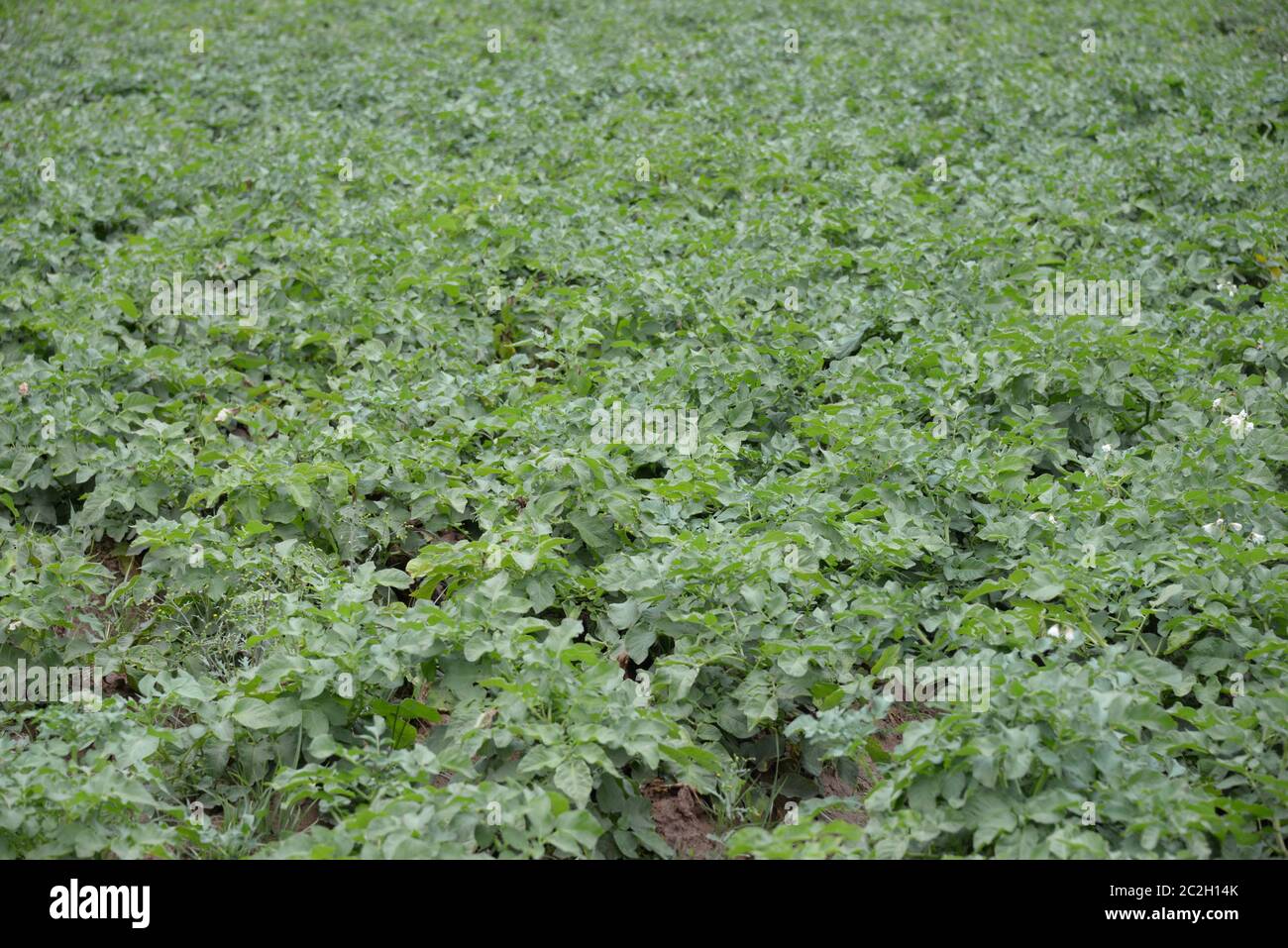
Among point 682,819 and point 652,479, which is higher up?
point 652,479

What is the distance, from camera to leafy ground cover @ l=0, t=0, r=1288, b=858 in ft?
9.46

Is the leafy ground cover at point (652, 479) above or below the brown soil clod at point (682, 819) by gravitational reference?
above

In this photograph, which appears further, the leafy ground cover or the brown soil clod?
the brown soil clod

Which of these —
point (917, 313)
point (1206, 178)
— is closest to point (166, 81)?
point (917, 313)

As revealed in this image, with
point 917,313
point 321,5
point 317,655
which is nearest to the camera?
point 317,655

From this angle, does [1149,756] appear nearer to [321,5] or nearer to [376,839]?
[376,839]

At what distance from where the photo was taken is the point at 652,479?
4.23 meters

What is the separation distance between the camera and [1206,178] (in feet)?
22.2

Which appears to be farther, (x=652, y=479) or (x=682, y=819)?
(x=652, y=479)

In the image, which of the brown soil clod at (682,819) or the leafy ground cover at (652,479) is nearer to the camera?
the leafy ground cover at (652,479)

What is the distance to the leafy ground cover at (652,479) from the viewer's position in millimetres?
2883
